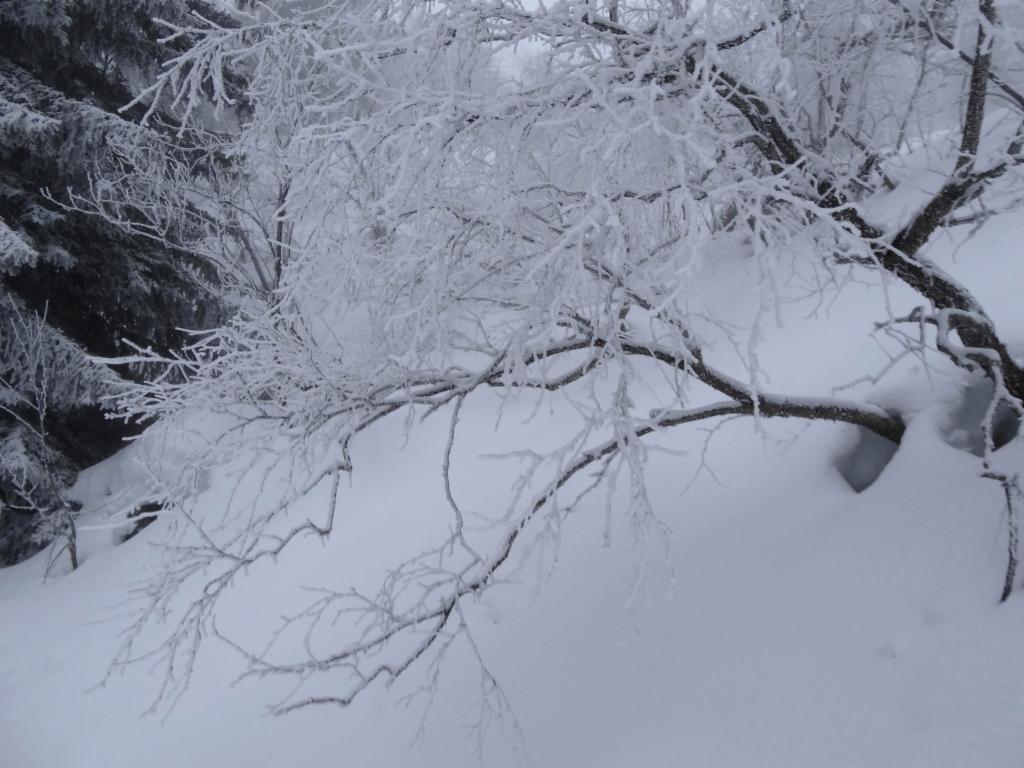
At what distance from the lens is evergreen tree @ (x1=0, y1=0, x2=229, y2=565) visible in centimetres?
697

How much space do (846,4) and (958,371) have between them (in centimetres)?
231

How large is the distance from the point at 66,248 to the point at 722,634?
29.0ft

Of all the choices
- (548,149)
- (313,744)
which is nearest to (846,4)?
(548,149)

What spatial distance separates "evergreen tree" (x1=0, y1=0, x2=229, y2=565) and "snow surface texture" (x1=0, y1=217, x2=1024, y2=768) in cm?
276

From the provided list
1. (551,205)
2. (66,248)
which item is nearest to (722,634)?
Answer: (551,205)

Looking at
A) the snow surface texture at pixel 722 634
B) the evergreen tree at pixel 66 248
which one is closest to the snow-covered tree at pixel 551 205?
the snow surface texture at pixel 722 634

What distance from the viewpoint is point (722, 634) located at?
135 inches

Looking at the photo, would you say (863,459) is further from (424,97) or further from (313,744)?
(313,744)

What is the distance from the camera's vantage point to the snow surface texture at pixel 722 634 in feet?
8.89

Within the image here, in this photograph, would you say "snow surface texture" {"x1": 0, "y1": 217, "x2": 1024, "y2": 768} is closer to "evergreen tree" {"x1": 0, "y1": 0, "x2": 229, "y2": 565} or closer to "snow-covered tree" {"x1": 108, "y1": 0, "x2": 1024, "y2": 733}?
"snow-covered tree" {"x1": 108, "y1": 0, "x2": 1024, "y2": 733}

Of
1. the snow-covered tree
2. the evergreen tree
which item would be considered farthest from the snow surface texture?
the evergreen tree

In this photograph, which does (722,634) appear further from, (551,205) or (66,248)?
(66,248)

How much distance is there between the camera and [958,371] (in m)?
3.82

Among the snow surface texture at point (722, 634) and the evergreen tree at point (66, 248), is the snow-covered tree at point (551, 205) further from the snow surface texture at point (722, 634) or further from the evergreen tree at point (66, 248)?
the evergreen tree at point (66, 248)
